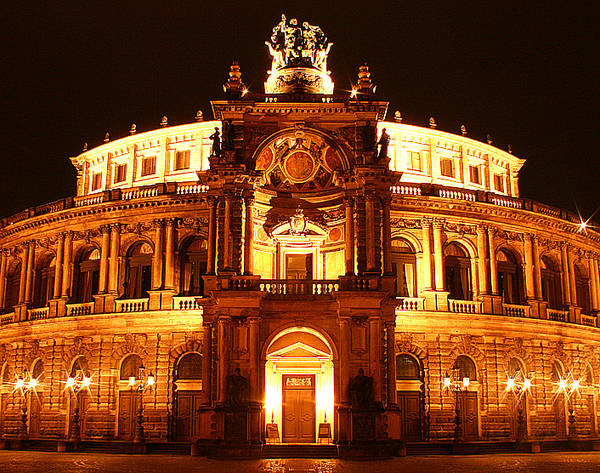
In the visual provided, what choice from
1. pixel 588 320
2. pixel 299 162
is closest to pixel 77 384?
pixel 299 162

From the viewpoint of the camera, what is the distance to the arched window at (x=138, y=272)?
4269 centimetres

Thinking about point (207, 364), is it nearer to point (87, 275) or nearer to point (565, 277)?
point (87, 275)

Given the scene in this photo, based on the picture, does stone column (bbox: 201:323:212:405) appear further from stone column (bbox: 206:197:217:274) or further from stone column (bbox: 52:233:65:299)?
stone column (bbox: 52:233:65:299)

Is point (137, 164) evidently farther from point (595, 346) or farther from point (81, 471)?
point (595, 346)

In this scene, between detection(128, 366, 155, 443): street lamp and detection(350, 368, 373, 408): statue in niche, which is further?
detection(128, 366, 155, 443): street lamp

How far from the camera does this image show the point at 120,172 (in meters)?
50.0

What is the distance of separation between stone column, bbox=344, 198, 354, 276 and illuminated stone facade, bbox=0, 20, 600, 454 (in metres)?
0.10

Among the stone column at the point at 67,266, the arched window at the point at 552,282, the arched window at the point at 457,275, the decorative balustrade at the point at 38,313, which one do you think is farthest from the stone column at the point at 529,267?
the decorative balustrade at the point at 38,313

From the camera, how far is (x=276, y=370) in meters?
35.7

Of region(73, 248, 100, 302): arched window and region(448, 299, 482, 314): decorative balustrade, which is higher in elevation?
region(73, 248, 100, 302): arched window

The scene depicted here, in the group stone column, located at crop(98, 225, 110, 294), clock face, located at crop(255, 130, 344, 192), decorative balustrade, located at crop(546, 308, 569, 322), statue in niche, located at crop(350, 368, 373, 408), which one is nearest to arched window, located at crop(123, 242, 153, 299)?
stone column, located at crop(98, 225, 110, 294)

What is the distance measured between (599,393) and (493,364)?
10.2m

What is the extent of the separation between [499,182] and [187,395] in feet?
90.2

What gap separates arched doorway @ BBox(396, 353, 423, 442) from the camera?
3916cm
